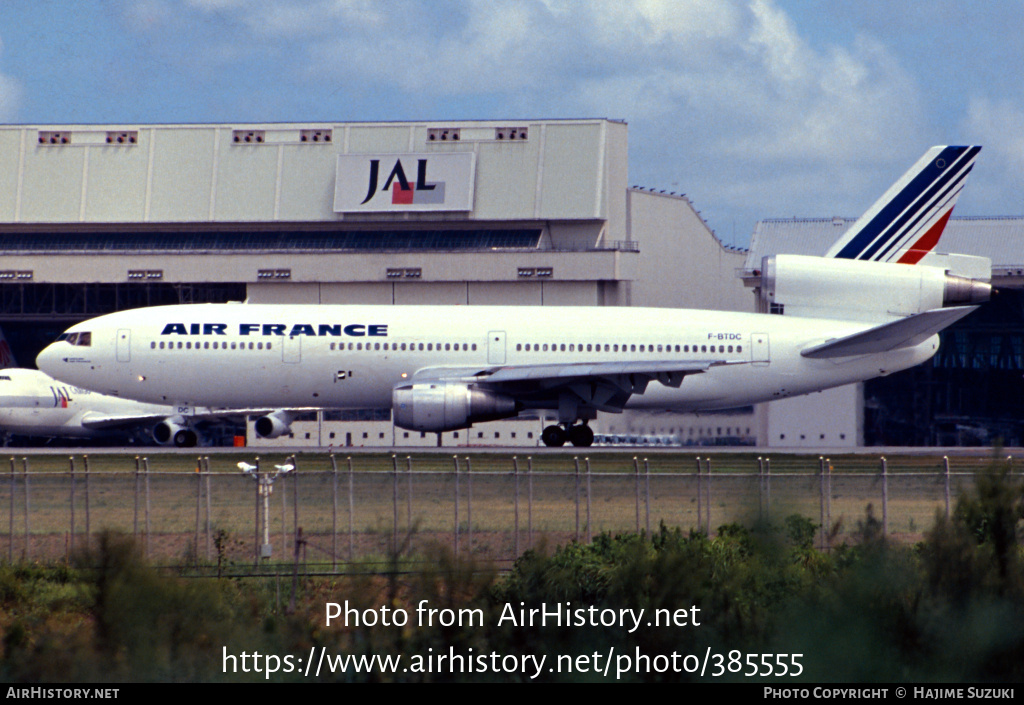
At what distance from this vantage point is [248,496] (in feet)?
74.1

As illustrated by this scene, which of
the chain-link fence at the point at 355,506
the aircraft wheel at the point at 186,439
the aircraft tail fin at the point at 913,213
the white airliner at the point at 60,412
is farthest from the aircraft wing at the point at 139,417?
the chain-link fence at the point at 355,506

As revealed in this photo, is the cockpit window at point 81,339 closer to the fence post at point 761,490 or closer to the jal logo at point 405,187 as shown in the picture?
the jal logo at point 405,187

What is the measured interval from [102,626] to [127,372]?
27653 mm

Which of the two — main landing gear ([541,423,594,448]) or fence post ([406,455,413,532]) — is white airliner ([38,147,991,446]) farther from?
fence post ([406,455,413,532])

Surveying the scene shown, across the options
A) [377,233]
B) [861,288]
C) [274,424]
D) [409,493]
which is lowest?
[409,493]

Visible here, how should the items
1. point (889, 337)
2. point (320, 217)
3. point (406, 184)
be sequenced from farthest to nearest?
point (320, 217), point (406, 184), point (889, 337)

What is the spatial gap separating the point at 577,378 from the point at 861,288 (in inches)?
439

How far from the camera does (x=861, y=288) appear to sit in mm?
41406

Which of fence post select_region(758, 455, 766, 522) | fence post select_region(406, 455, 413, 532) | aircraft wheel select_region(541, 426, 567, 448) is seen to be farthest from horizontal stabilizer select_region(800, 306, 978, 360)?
fence post select_region(406, 455, 413, 532)

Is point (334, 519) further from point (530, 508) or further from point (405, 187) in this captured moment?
point (405, 187)

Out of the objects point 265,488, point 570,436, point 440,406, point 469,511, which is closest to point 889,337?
point 570,436

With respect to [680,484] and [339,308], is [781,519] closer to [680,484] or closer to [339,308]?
[680,484]

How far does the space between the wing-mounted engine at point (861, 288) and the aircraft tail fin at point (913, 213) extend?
72 centimetres

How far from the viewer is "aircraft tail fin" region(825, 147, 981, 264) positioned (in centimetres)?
4238
